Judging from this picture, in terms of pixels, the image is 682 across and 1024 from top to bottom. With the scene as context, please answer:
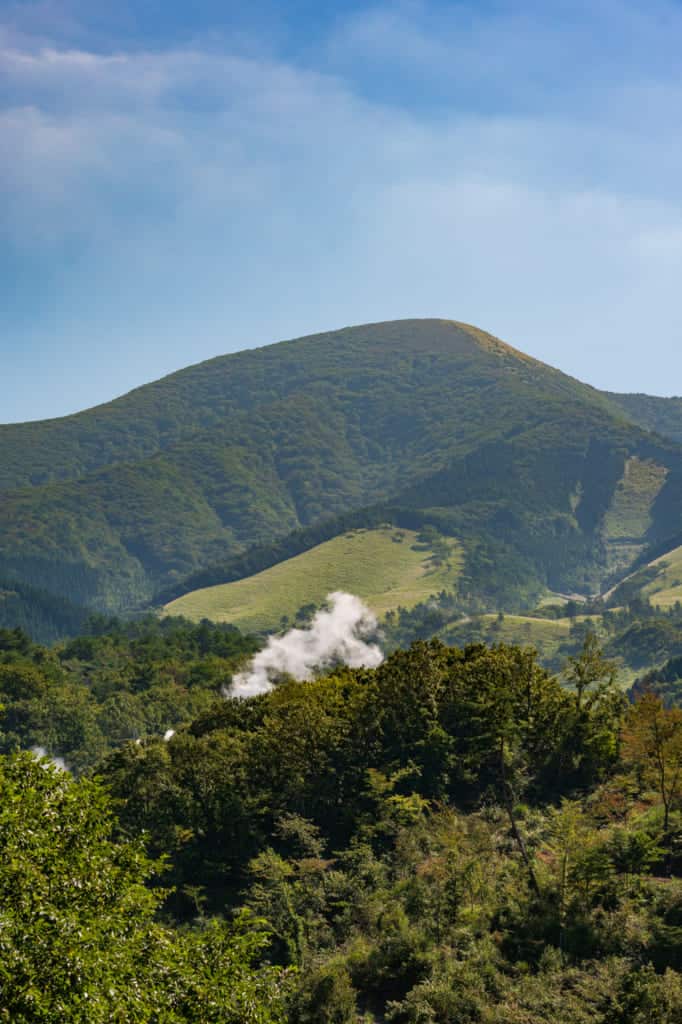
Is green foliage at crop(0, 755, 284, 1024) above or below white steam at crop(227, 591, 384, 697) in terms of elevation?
above

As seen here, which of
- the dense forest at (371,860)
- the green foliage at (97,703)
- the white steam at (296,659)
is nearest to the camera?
the dense forest at (371,860)

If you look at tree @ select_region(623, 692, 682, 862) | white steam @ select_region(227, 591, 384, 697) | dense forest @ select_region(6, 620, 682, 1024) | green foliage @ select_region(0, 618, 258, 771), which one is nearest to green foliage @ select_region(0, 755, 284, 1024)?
dense forest @ select_region(6, 620, 682, 1024)

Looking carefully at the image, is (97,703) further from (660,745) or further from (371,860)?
(660,745)

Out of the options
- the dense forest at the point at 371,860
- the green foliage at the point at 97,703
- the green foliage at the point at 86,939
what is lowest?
the green foliage at the point at 97,703

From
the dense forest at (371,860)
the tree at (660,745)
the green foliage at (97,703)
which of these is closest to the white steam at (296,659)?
the green foliage at (97,703)

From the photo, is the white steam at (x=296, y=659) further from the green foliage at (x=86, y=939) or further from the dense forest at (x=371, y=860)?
the green foliage at (x=86, y=939)

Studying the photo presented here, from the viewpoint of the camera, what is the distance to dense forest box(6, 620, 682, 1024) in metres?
27.5

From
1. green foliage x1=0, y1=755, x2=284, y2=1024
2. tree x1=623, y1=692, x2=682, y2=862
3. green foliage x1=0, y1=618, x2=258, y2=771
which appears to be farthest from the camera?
green foliage x1=0, y1=618, x2=258, y2=771

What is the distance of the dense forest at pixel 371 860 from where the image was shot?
27.5 meters

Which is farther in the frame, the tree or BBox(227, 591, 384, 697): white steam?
BBox(227, 591, 384, 697): white steam

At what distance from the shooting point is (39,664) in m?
178

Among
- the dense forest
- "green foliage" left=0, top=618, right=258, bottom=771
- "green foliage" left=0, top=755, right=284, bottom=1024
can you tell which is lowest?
"green foliage" left=0, top=618, right=258, bottom=771

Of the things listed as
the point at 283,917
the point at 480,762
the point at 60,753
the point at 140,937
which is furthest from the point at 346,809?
the point at 60,753

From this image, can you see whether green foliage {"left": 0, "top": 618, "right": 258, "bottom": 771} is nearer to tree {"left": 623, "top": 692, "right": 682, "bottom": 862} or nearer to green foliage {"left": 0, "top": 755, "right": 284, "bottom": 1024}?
tree {"left": 623, "top": 692, "right": 682, "bottom": 862}
